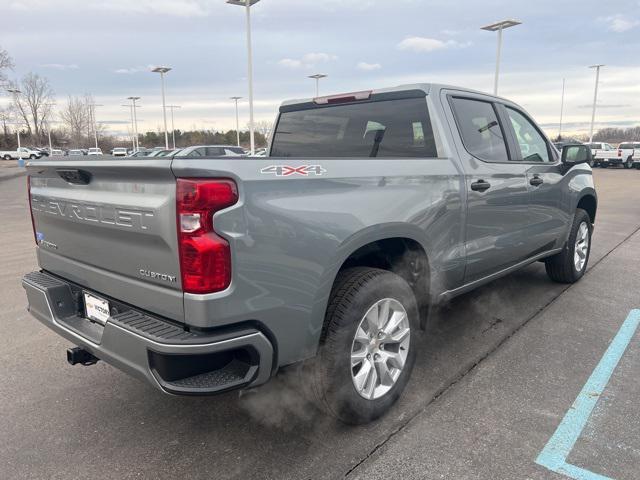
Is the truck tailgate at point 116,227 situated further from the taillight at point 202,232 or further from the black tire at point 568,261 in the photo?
the black tire at point 568,261

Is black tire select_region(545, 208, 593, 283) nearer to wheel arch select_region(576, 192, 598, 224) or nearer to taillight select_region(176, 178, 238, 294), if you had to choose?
wheel arch select_region(576, 192, 598, 224)

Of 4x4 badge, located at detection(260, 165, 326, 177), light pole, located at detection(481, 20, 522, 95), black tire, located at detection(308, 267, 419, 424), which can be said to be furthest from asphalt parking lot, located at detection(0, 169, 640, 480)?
light pole, located at detection(481, 20, 522, 95)

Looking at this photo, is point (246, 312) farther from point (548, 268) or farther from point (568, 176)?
point (548, 268)

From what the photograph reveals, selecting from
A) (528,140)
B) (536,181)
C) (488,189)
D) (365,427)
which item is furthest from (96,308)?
(528,140)

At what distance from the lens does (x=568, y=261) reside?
16.9 feet

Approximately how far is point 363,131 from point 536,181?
162 cm

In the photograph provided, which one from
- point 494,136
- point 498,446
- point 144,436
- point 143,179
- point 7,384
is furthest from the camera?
point 494,136

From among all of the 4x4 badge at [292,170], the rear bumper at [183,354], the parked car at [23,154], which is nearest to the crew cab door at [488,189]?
the 4x4 badge at [292,170]

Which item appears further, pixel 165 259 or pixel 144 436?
pixel 144 436

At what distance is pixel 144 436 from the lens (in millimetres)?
2729

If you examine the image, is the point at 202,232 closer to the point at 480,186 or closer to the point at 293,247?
the point at 293,247

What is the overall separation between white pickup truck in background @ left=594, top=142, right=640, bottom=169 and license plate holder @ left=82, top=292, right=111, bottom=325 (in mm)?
36297

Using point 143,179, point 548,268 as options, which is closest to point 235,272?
point 143,179

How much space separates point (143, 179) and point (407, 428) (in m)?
1.87
